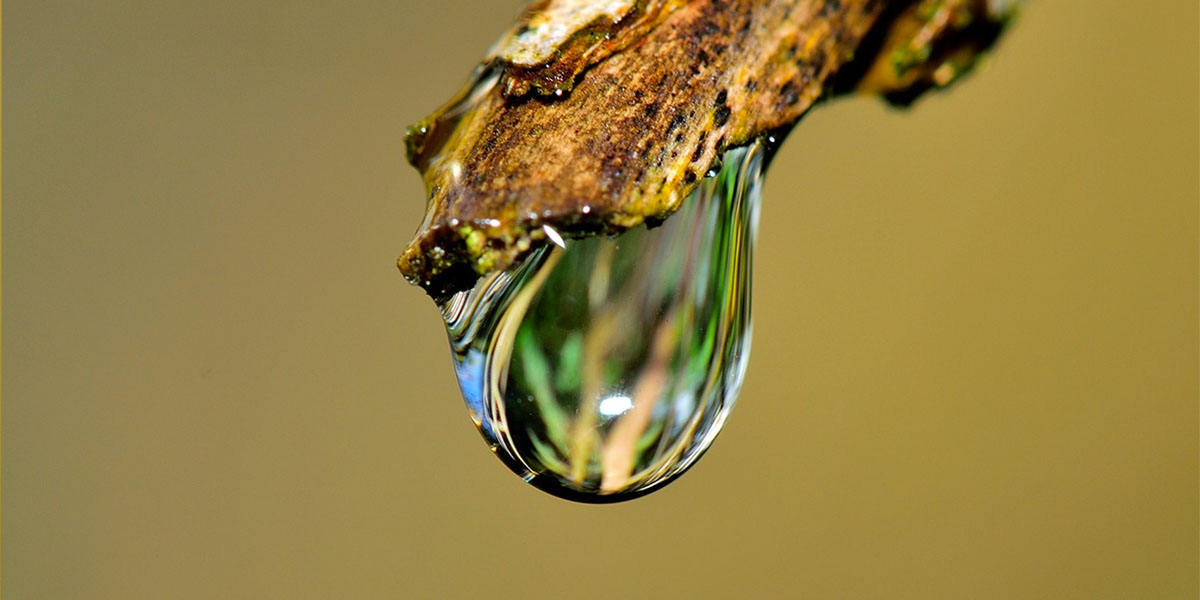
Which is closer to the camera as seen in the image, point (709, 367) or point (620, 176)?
point (620, 176)

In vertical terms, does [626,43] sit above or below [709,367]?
above

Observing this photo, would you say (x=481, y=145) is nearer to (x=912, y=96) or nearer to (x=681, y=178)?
(x=681, y=178)

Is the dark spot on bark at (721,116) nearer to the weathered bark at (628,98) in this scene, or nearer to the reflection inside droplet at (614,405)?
the weathered bark at (628,98)

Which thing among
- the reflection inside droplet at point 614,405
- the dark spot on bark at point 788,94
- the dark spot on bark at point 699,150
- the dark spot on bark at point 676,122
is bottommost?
the reflection inside droplet at point 614,405

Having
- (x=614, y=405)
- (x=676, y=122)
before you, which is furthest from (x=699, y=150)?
(x=614, y=405)

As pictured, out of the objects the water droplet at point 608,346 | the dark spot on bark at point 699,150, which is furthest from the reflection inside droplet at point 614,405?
the dark spot on bark at point 699,150

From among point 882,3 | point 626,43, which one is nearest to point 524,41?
point 626,43
